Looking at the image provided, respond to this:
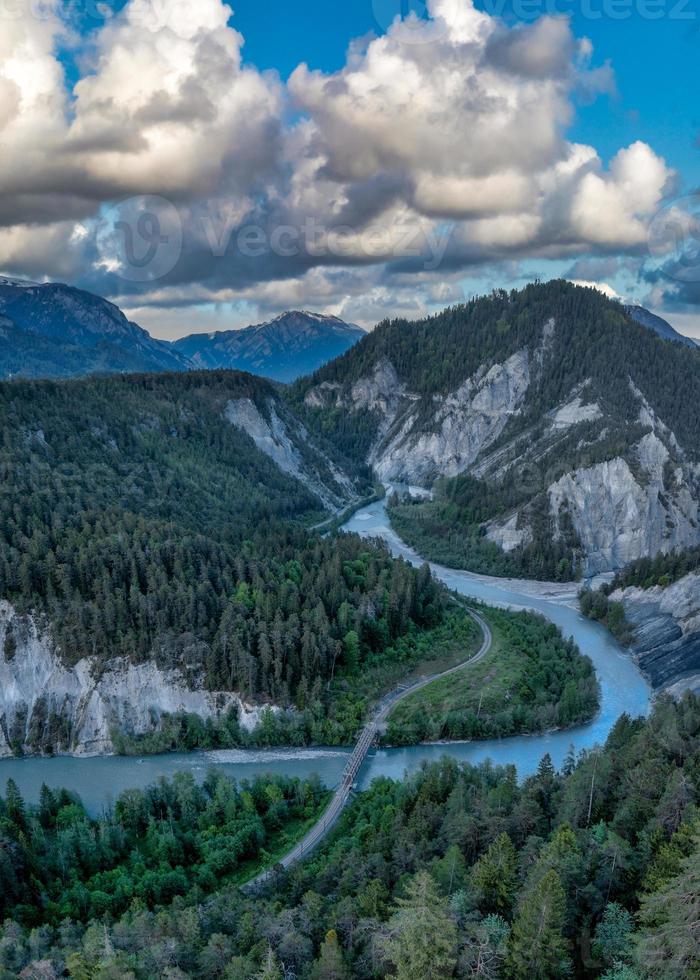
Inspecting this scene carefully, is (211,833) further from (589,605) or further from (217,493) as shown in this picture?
(217,493)

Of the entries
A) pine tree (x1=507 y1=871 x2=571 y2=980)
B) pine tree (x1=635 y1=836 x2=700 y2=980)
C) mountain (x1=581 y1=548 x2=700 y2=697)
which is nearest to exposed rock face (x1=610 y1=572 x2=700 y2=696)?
mountain (x1=581 y1=548 x2=700 y2=697)

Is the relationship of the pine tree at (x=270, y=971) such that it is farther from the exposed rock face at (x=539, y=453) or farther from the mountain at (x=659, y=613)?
the exposed rock face at (x=539, y=453)

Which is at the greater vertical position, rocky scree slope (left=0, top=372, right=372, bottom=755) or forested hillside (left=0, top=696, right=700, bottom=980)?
rocky scree slope (left=0, top=372, right=372, bottom=755)

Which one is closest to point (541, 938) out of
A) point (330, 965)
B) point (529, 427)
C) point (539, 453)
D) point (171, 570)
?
point (330, 965)

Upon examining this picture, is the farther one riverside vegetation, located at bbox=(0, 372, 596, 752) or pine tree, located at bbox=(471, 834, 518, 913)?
riverside vegetation, located at bbox=(0, 372, 596, 752)

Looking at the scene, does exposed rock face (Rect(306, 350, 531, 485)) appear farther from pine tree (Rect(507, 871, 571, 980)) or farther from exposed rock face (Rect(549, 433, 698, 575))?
pine tree (Rect(507, 871, 571, 980))

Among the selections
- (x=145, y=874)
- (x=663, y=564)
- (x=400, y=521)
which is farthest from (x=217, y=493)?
(x=145, y=874)
